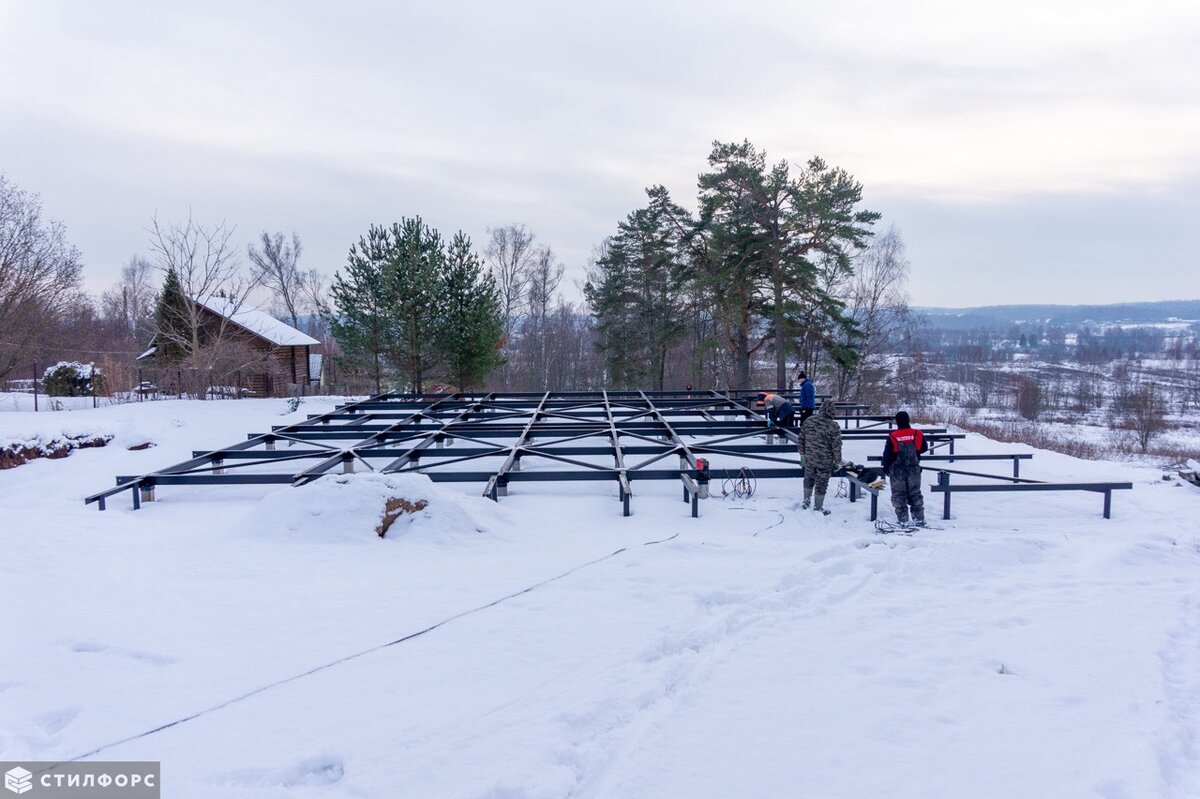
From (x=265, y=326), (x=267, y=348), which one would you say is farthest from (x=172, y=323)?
(x=265, y=326)

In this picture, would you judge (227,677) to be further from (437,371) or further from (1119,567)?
(437,371)

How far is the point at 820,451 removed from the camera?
7672 mm

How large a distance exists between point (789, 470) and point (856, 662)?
4723 mm

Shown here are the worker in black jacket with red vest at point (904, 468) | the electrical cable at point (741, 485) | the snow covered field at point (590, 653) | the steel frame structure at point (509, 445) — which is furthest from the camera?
the electrical cable at point (741, 485)

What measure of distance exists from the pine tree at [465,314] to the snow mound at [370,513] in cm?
1270

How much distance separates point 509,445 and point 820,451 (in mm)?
4587

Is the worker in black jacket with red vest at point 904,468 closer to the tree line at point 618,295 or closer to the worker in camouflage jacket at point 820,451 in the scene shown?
the worker in camouflage jacket at point 820,451

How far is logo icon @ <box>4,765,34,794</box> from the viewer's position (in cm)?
270

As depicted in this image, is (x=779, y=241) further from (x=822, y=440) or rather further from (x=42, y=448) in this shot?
(x=42, y=448)

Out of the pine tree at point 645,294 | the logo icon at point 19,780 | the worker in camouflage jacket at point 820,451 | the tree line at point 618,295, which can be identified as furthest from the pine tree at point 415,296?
the logo icon at point 19,780

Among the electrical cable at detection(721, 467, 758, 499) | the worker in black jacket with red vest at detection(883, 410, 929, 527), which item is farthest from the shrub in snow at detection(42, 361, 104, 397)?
the worker in black jacket with red vest at detection(883, 410, 929, 527)

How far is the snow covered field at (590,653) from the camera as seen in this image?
2904 mm

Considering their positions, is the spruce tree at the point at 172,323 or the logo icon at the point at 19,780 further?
the spruce tree at the point at 172,323

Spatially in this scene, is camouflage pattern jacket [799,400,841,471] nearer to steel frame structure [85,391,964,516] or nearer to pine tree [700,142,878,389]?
steel frame structure [85,391,964,516]
